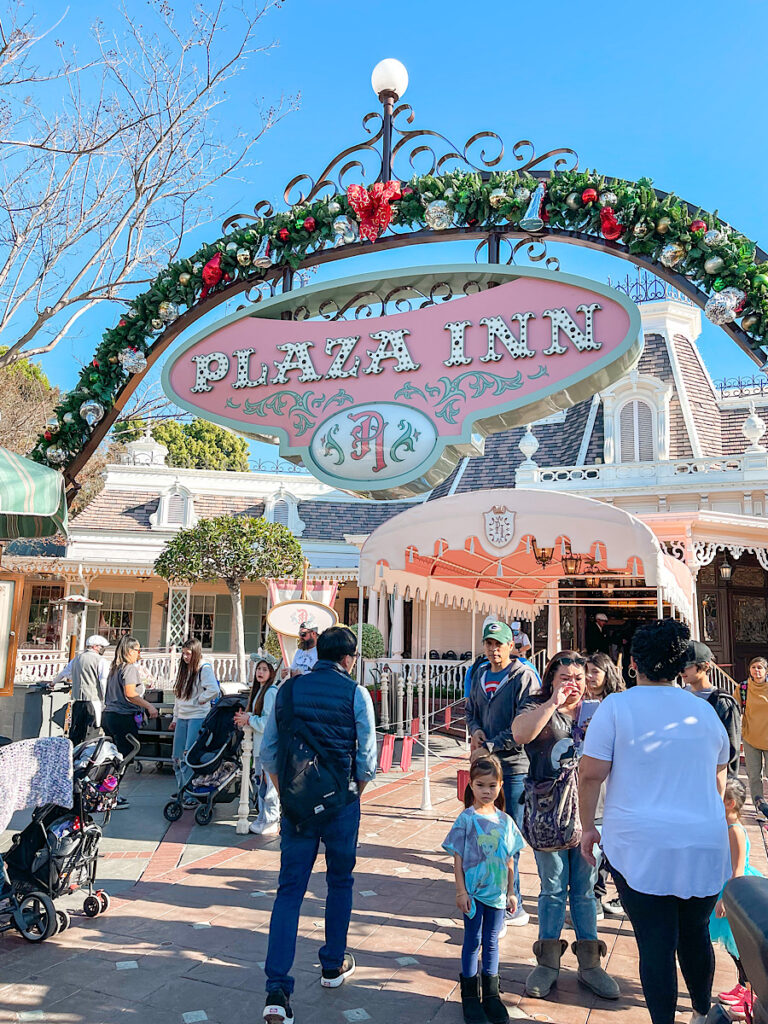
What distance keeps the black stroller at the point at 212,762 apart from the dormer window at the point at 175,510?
16.6 metres

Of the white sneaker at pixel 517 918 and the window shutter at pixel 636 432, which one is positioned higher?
the window shutter at pixel 636 432

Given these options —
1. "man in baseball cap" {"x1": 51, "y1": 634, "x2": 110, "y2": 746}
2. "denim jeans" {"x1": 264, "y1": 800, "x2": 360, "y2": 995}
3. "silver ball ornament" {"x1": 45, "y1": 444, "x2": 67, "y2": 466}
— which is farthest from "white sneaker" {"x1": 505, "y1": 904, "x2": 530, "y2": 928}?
"man in baseball cap" {"x1": 51, "y1": 634, "x2": 110, "y2": 746}

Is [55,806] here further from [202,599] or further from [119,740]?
[202,599]

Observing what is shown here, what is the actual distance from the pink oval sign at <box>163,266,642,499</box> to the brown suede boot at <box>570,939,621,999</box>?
2.42 meters

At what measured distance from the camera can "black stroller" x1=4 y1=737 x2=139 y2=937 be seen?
4.21m

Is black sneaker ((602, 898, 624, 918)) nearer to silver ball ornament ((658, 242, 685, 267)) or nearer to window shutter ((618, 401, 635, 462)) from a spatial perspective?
silver ball ornament ((658, 242, 685, 267))

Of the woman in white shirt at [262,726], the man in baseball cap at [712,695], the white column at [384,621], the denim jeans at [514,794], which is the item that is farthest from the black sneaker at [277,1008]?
the white column at [384,621]

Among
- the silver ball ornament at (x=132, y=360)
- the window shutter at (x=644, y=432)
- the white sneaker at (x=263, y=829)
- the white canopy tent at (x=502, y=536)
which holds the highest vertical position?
the window shutter at (x=644, y=432)

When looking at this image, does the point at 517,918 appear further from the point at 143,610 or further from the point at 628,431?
the point at 143,610

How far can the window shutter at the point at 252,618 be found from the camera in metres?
23.6

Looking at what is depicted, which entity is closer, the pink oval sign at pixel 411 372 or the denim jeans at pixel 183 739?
the pink oval sign at pixel 411 372

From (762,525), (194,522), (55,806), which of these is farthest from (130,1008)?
(194,522)

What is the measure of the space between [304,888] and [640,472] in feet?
46.7

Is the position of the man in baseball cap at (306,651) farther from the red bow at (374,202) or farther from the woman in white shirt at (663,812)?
the woman in white shirt at (663,812)
